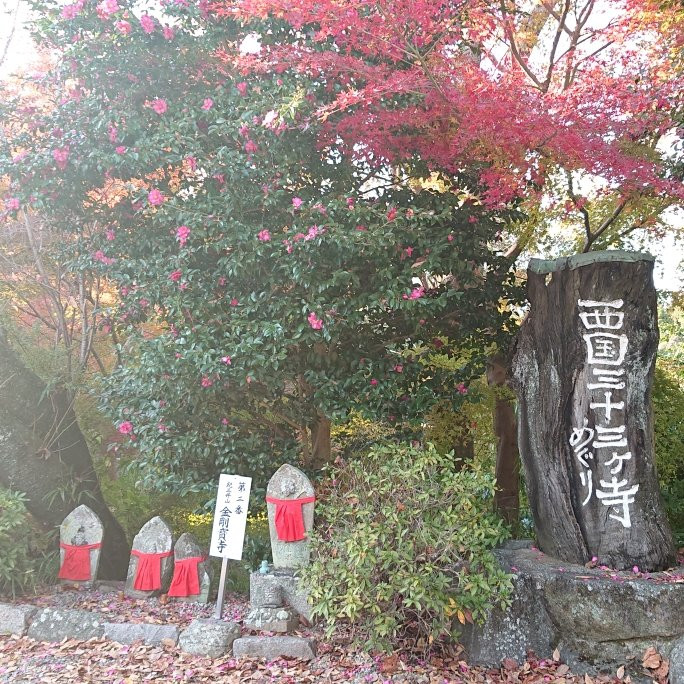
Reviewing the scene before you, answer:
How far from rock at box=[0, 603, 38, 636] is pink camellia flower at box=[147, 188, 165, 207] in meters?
3.63

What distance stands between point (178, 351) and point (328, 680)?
2.73m

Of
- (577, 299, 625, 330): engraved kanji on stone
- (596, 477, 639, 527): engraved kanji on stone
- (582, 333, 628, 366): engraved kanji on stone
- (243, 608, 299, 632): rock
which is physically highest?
(577, 299, 625, 330): engraved kanji on stone

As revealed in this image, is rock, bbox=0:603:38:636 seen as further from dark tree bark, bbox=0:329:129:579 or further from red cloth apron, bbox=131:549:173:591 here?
dark tree bark, bbox=0:329:129:579

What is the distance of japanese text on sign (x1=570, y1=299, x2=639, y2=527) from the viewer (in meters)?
4.90

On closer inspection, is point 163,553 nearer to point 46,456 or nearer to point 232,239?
point 46,456

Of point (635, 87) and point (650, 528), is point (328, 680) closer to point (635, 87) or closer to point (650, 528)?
point (650, 528)

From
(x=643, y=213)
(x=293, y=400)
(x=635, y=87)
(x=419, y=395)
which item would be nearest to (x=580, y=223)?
(x=643, y=213)

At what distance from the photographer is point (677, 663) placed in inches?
167

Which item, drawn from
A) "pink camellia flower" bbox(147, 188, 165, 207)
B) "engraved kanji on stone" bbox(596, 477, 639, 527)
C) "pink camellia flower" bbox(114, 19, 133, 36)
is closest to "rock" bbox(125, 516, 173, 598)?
"pink camellia flower" bbox(147, 188, 165, 207)

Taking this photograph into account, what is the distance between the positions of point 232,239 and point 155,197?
767 millimetres

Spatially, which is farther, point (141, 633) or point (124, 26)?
point (124, 26)

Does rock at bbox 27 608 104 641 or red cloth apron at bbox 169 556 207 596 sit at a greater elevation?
red cloth apron at bbox 169 556 207 596

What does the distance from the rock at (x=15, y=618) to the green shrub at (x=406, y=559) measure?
2478 mm

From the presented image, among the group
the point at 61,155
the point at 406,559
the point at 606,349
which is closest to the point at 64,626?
the point at 406,559
